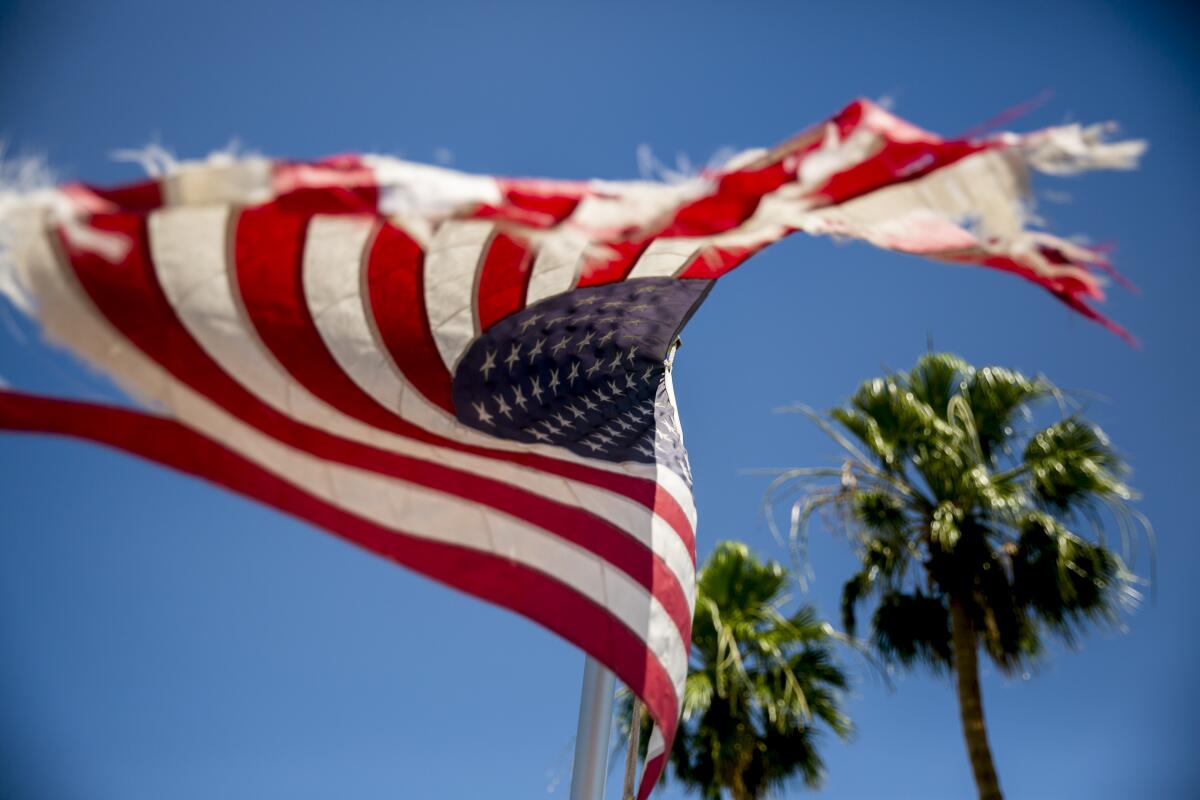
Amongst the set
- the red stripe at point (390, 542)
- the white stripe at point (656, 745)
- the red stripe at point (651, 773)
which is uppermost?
the red stripe at point (390, 542)

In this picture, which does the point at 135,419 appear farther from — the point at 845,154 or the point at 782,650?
the point at 782,650

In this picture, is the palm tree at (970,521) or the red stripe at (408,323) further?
the palm tree at (970,521)

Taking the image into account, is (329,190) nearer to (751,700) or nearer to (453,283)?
(453,283)

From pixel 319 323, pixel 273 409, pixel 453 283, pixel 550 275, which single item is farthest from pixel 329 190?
pixel 550 275

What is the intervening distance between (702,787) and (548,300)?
10.9 metres

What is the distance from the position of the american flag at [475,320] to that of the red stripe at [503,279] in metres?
0.01

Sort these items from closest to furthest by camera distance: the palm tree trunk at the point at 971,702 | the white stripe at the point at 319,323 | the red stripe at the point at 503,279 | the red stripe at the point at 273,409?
the red stripe at the point at 273,409, the white stripe at the point at 319,323, the red stripe at the point at 503,279, the palm tree trunk at the point at 971,702

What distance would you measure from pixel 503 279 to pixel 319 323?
0.99m

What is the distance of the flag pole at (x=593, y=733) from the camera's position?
513cm

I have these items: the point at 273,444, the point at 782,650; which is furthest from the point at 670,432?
the point at 782,650

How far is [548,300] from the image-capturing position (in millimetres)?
5293

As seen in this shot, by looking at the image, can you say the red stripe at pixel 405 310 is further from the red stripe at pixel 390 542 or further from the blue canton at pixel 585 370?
the red stripe at pixel 390 542

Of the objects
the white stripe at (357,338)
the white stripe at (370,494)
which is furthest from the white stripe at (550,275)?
the white stripe at (370,494)

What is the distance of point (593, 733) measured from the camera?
5.32m
